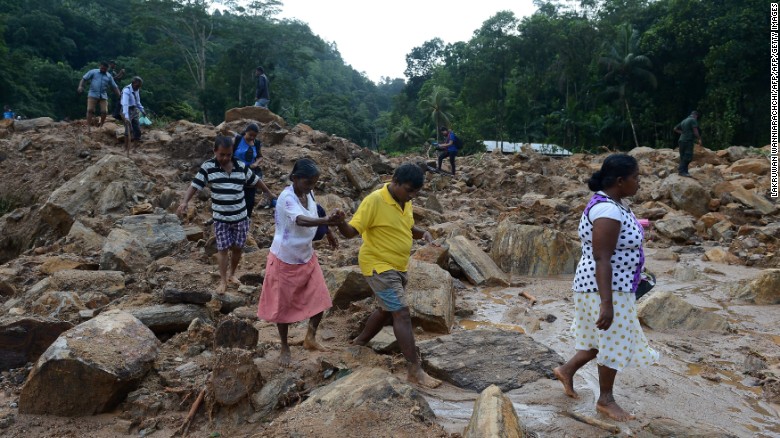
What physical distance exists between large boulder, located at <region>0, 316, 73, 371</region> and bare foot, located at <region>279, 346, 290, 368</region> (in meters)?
1.54

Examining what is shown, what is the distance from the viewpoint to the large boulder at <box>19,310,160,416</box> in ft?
9.73

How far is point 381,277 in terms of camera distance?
133 inches

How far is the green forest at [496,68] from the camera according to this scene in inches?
950

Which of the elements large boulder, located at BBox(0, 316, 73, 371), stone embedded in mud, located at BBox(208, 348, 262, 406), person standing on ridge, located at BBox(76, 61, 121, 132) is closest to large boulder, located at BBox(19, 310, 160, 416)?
stone embedded in mud, located at BBox(208, 348, 262, 406)

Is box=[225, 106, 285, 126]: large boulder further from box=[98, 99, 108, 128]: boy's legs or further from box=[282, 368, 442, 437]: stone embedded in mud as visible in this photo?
box=[282, 368, 442, 437]: stone embedded in mud

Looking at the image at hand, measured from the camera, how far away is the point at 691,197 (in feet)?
34.0

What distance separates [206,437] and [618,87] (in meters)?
30.8

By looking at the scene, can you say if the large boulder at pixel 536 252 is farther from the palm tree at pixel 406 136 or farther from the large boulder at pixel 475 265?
the palm tree at pixel 406 136

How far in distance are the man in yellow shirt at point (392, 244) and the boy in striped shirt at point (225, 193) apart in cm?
187

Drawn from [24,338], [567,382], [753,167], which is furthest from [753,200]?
[24,338]

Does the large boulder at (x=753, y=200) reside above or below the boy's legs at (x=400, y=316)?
above

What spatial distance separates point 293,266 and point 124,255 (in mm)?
3441

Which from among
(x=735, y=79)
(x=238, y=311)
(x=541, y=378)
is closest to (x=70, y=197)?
(x=238, y=311)

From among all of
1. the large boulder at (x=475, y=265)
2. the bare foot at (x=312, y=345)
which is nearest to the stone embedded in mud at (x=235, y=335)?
the bare foot at (x=312, y=345)
